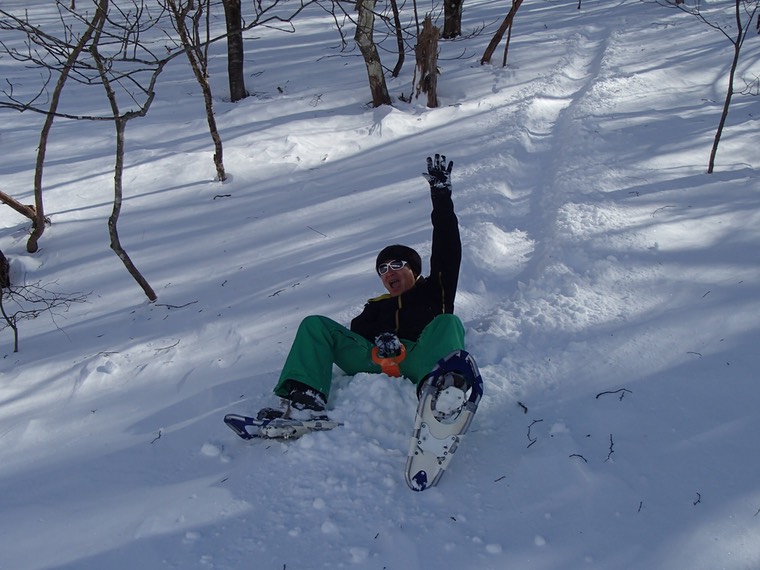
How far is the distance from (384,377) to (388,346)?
0.68 feet

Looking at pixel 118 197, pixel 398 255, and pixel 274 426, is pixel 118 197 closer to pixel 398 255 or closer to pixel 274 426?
pixel 398 255

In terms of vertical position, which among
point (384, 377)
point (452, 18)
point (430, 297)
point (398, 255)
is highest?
point (452, 18)

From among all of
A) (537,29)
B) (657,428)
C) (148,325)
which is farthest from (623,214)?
(537,29)

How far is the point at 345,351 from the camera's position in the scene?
3613 mm

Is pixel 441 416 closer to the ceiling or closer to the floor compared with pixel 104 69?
closer to the floor

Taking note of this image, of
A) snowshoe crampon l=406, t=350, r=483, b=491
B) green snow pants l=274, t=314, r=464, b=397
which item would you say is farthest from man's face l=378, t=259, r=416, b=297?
snowshoe crampon l=406, t=350, r=483, b=491

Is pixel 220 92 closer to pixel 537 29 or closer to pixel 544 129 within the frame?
pixel 544 129

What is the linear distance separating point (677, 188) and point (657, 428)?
3.37m

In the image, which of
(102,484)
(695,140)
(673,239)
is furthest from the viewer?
(695,140)

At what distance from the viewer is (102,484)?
10.2 ft

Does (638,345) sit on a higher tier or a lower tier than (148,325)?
higher

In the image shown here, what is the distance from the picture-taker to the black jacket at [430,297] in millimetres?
3668

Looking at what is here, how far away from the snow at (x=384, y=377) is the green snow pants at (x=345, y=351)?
151 millimetres

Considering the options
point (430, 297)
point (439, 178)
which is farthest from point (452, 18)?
point (430, 297)
